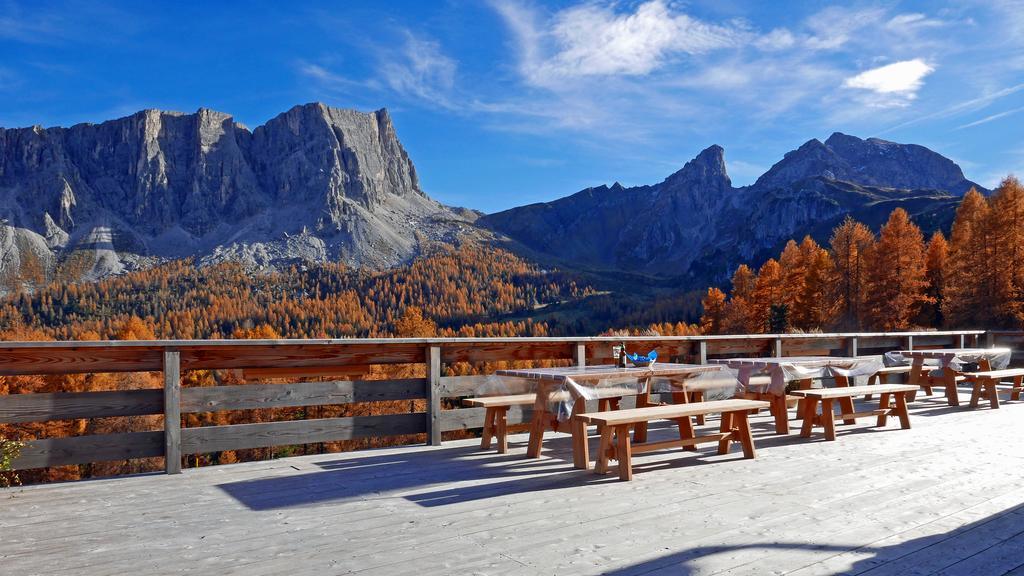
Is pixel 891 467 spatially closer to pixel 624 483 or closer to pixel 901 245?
pixel 624 483

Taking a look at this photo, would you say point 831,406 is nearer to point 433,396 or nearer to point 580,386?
point 580,386

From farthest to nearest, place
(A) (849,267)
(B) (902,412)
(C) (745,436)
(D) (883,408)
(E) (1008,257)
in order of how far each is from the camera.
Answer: (A) (849,267) → (E) (1008,257) → (D) (883,408) → (B) (902,412) → (C) (745,436)

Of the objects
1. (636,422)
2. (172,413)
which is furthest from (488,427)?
(172,413)

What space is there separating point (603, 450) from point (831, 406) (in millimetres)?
2906

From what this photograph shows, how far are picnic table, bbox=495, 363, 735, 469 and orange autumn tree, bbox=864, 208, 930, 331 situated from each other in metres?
44.3

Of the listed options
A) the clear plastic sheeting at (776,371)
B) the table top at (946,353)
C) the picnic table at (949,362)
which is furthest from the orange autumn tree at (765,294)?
the clear plastic sheeting at (776,371)

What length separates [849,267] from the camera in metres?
51.2

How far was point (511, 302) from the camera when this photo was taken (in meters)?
164

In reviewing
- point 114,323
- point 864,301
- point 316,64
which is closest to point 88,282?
point 114,323

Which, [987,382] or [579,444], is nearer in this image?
[579,444]

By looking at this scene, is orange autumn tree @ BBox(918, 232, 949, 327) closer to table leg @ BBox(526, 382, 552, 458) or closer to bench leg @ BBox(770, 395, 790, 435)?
bench leg @ BBox(770, 395, 790, 435)

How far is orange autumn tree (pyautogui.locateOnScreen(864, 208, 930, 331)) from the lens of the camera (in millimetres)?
45438

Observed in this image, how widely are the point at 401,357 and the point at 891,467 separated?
14.4ft

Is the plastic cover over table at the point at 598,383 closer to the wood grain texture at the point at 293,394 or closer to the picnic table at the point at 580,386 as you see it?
the picnic table at the point at 580,386
